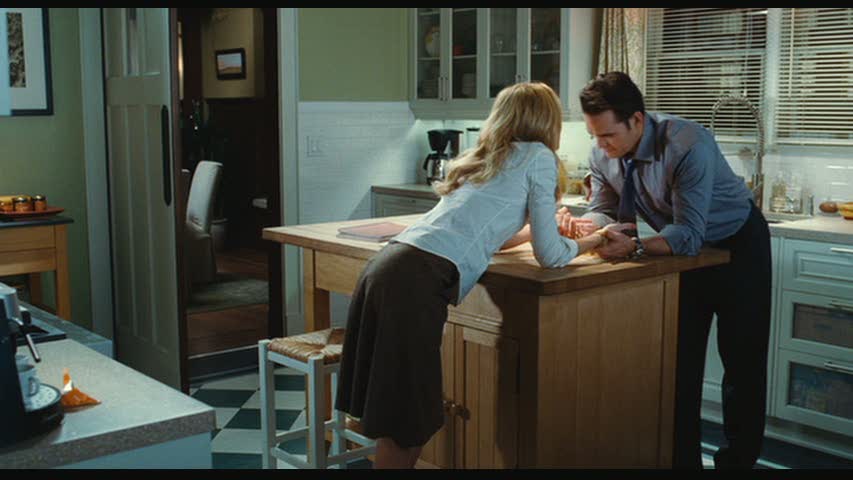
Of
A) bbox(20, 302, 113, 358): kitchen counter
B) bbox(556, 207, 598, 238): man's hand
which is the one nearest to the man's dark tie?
bbox(556, 207, 598, 238): man's hand

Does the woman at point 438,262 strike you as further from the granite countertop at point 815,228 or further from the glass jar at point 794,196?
the glass jar at point 794,196

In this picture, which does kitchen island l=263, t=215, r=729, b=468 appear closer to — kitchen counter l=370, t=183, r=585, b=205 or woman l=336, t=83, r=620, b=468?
woman l=336, t=83, r=620, b=468

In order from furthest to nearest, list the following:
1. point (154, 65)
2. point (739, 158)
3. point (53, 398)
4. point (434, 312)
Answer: point (739, 158) → point (154, 65) → point (434, 312) → point (53, 398)

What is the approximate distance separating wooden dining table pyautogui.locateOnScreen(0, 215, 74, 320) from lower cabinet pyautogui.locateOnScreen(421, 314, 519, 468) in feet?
8.09

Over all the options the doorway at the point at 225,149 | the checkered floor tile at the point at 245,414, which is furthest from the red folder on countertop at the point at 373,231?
the doorway at the point at 225,149

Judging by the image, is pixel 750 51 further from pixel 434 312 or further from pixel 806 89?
pixel 434 312

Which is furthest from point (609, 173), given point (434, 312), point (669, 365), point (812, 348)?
point (812, 348)

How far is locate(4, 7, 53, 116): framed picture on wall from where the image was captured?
198 inches

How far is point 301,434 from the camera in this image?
3576mm

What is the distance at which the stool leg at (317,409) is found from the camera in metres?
3.16

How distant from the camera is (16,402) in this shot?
1.54 m

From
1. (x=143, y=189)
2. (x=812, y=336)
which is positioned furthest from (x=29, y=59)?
(x=812, y=336)

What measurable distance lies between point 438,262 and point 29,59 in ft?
11.0

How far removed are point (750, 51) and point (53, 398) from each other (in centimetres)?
402
